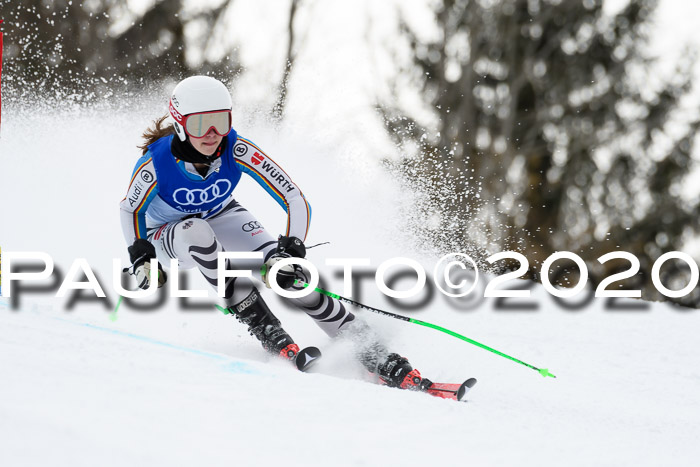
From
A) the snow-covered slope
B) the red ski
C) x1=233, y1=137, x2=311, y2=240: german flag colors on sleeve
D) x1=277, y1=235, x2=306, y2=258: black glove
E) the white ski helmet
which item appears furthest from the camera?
x1=233, y1=137, x2=311, y2=240: german flag colors on sleeve

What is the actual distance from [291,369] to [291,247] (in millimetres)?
650

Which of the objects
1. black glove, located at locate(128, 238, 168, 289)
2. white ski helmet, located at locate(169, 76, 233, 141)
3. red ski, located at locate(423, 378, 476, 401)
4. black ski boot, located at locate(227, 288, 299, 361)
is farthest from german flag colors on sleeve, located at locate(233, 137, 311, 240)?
red ski, located at locate(423, 378, 476, 401)

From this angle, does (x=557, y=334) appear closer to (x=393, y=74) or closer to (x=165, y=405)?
(x=165, y=405)

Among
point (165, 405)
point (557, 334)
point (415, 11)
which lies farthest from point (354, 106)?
point (165, 405)

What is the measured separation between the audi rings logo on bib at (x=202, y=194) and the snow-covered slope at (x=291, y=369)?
0.66 metres

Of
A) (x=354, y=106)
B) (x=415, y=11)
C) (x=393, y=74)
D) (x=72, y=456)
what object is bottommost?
(x=72, y=456)

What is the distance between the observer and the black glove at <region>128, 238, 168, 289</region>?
315cm

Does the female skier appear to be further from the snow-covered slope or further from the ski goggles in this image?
the snow-covered slope

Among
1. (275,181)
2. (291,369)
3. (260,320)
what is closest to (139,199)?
(275,181)

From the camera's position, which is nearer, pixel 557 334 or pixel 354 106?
pixel 557 334

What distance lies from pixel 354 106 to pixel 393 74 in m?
1.58

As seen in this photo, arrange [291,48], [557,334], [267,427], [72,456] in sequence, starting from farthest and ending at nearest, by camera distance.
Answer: [291,48]
[557,334]
[267,427]
[72,456]

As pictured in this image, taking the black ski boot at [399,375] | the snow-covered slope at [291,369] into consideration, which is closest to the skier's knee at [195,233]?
the snow-covered slope at [291,369]

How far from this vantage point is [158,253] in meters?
3.65
